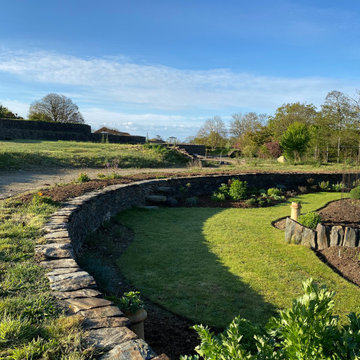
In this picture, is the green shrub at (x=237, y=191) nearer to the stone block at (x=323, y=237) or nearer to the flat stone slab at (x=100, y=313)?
the stone block at (x=323, y=237)

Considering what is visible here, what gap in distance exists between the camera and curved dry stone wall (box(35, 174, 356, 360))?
2.09 m

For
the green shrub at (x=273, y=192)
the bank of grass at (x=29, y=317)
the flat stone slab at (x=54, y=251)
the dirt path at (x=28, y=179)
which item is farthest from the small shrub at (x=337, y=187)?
the bank of grass at (x=29, y=317)

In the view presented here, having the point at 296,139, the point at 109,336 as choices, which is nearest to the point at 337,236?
the point at 109,336

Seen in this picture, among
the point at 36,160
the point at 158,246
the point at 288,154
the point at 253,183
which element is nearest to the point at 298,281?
the point at 158,246

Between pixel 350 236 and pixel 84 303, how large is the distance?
4802 millimetres

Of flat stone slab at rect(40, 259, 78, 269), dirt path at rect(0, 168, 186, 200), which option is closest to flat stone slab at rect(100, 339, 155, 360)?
flat stone slab at rect(40, 259, 78, 269)

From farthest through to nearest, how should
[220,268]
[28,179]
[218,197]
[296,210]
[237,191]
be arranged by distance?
[237,191] → [218,197] → [28,179] → [296,210] → [220,268]

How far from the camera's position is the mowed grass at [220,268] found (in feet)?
13.2

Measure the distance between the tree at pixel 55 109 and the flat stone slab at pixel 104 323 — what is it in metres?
35.9

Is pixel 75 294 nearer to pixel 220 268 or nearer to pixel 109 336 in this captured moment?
pixel 109 336

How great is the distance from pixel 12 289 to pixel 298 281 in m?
3.83

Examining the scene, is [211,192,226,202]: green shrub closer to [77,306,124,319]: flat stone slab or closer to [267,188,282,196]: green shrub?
[267,188,282,196]: green shrub

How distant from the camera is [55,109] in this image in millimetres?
36250

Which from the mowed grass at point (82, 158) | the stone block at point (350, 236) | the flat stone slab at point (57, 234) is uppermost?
the mowed grass at point (82, 158)
